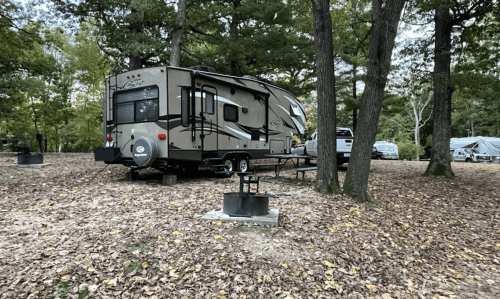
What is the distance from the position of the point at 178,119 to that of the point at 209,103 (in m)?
1.24

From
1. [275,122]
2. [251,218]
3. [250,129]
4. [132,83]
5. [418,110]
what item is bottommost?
[251,218]

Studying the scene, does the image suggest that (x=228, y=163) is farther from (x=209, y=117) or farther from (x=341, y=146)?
(x=341, y=146)

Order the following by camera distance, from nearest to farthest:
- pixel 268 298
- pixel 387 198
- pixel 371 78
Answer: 1. pixel 268 298
2. pixel 371 78
3. pixel 387 198

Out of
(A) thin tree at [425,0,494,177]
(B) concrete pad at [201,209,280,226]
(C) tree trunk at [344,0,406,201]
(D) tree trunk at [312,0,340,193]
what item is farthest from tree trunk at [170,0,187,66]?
(A) thin tree at [425,0,494,177]

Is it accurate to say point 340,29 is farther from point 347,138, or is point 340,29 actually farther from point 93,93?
point 93,93

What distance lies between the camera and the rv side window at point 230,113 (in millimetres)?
9688

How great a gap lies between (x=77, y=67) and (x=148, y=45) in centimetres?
1102

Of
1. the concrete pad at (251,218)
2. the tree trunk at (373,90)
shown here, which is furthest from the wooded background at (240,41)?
the concrete pad at (251,218)

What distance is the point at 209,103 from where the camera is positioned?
29.7 ft

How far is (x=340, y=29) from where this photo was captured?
521 inches

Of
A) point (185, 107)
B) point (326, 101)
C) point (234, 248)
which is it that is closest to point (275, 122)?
point (185, 107)

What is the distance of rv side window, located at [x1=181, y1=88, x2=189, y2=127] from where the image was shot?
827cm

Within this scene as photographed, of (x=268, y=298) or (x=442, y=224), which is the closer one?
(x=268, y=298)

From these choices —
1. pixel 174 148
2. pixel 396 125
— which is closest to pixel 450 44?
pixel 174 148
